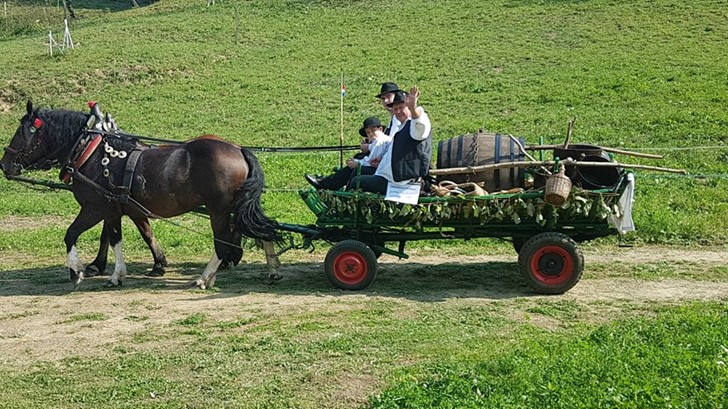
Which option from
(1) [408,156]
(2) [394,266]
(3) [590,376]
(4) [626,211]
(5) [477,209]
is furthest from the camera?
(2) [394,266]

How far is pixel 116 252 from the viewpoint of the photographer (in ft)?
32.1

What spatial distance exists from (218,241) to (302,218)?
323cm

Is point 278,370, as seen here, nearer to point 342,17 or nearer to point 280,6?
point 342,17

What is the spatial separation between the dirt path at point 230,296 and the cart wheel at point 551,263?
0.15 meters

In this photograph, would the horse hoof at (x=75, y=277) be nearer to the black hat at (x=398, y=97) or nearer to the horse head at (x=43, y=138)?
the horse head at (x=43, y=138)

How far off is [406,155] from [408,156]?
23 mm

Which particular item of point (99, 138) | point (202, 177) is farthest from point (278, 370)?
point (99, 138)

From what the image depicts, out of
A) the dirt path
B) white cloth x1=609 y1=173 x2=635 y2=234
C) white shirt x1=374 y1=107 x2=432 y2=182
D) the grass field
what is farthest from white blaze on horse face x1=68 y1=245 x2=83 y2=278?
white cloth x1=609 y1=173 x2=635 y2=234

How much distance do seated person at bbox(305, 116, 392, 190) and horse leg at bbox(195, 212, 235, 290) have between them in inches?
42.5

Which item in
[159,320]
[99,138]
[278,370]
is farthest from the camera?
[99,138]

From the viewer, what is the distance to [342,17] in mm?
32188

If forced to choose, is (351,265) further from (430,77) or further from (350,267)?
(430,77)

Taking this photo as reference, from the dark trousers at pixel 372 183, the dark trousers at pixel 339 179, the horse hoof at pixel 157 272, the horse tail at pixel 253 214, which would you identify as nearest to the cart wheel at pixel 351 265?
the dark trousers at pixel 372 183

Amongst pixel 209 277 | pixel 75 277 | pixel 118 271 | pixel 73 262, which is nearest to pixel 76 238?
pixel 73 262
